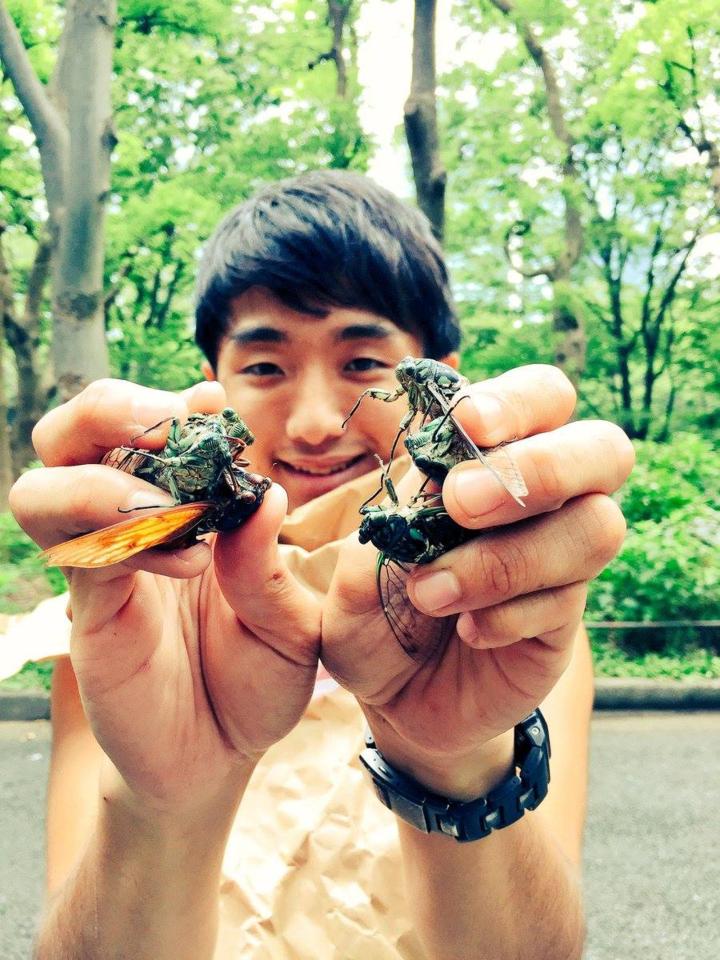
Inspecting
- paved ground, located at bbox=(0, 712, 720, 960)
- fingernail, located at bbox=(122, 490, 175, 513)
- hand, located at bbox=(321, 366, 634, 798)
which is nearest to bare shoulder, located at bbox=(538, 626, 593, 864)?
hand, located at bbox=(321, 366, 634, 798)

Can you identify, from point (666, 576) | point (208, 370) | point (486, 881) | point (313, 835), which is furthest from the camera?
point (666, 576)

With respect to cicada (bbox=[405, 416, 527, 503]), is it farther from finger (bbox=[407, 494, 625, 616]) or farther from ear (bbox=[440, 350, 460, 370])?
ear (bbox=[440, 350, 460, 370])

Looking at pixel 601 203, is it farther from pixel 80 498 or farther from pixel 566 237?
pixel 80 498

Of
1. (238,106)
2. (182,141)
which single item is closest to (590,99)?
(238,106)

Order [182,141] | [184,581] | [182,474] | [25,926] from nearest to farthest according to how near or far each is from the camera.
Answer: [182,474]
[184,581]
[25,926]
[182,141]

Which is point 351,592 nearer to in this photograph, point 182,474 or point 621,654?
point 182,474

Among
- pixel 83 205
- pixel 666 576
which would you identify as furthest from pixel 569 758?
pixel 83 205
